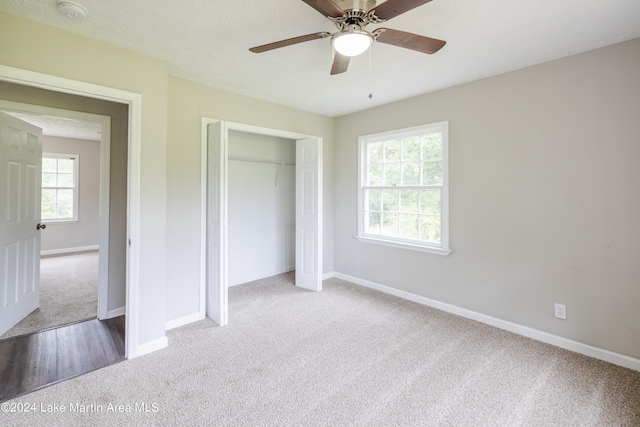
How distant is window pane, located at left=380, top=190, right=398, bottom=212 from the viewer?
12.9 feet

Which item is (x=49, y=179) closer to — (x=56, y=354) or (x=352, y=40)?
(x=56, y=354)

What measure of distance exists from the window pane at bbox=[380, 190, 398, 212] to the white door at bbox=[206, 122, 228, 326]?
2.12 meters

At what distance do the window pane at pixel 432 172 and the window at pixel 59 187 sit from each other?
7.25m

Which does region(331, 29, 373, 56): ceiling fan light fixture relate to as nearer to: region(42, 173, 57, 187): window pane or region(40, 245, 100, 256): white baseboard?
region(42, 173, 57, 187): window pane

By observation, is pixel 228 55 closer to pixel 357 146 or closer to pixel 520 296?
pixel 357 146

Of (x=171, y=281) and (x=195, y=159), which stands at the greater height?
(x=195, y=159)

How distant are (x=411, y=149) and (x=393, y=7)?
2424mm

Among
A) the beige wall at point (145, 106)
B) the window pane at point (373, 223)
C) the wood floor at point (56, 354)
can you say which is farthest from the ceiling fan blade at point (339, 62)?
the wood floor at point (56, 354)

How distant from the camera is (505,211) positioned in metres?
2.93

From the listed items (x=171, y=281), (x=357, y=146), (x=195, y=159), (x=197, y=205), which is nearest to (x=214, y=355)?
(x=171, y=281)

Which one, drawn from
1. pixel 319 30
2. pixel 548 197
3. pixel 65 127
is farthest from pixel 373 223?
pixel 65 127

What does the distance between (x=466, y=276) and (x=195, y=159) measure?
317 centimetres

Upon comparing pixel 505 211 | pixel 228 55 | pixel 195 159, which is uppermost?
pixel 228 55

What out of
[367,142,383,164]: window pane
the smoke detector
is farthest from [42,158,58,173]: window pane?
[367,142,383,164]: window pane
